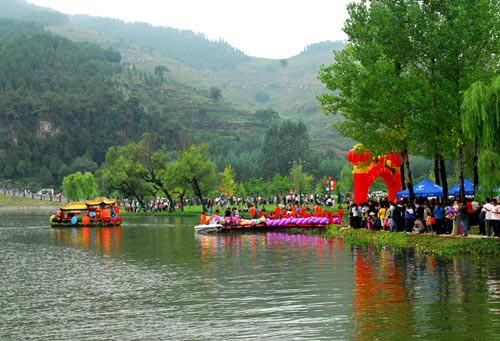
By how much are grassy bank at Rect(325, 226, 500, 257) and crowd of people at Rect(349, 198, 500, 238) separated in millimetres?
840

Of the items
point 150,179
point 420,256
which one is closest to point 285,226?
point 420,256

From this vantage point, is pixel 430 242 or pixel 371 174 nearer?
pixel 430 242

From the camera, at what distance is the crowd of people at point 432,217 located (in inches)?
1281

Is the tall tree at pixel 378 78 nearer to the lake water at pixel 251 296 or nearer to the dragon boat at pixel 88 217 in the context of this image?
the lake water at pixel 251 296

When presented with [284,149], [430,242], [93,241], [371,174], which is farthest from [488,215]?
[284,149]

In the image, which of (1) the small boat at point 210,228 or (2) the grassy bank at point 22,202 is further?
(2) the grassy bank at point 22,202

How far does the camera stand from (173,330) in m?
18.3

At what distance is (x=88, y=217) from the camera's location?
7519cm

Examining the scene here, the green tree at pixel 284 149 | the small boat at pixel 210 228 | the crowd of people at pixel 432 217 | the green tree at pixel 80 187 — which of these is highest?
the green tree at pixel 284 149

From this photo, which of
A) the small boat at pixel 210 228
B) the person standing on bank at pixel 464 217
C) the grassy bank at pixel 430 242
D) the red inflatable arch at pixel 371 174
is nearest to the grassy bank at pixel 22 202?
the small boat at pixel 210 228

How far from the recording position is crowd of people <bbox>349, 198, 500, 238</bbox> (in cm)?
3253

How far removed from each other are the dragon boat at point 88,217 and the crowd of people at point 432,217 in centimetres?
3526

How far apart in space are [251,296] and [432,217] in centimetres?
1867

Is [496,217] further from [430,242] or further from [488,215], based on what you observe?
[430,242]
